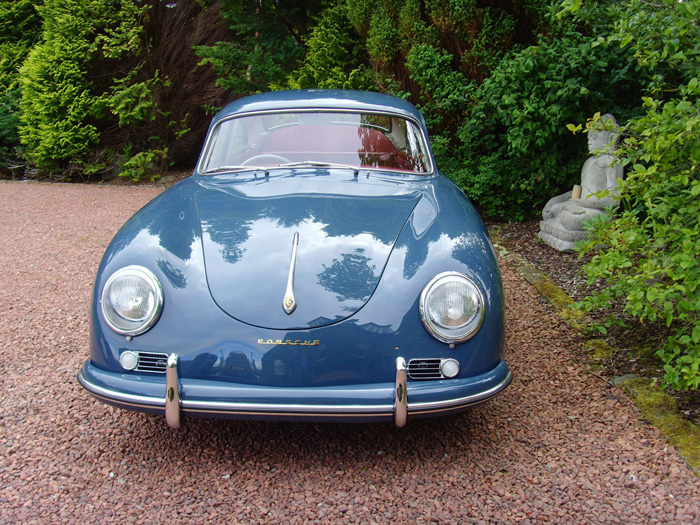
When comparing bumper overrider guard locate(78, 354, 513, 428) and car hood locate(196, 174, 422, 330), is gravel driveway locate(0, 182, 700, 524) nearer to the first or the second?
bumper overrider guard locate(78, 354, 513, 428)

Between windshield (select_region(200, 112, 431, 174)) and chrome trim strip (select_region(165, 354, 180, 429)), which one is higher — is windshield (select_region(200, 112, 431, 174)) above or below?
above

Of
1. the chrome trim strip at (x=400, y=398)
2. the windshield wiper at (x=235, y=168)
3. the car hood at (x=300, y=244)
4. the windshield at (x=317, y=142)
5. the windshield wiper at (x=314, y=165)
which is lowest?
the chrome trim strip at (x=400, y=398)

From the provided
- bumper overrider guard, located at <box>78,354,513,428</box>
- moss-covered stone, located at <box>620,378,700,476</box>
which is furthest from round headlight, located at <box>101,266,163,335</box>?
moss-covered stone, located at <box>620,378,700,476</box>

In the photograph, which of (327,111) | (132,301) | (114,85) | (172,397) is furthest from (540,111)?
(114,85)

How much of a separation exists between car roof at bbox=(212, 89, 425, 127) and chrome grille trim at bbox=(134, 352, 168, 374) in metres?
1.89

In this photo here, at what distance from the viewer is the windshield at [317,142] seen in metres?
3.46

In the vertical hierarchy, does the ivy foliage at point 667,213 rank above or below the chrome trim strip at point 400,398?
above

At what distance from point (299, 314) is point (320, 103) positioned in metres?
1.84

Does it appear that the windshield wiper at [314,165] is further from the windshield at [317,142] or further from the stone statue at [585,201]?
the stone statue at [585,201]

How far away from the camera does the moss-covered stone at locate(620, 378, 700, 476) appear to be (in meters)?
2.52

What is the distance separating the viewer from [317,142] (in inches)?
139

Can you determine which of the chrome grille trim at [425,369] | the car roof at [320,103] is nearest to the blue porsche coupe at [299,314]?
the chrome grille trim at [425,369]

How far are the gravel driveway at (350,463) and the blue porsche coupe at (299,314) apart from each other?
0.34 metres

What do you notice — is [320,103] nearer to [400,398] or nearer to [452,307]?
[452,307]
